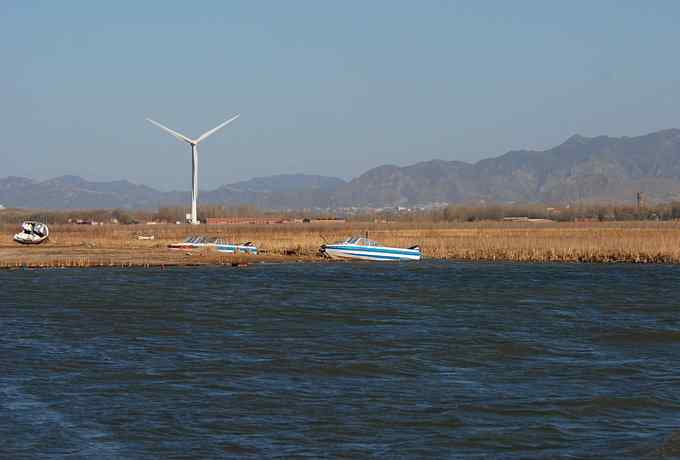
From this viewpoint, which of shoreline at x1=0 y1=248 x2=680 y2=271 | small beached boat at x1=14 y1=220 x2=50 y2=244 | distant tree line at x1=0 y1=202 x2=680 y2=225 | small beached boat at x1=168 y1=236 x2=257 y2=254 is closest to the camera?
shoreline at x1=0 y1=248 x2=680 y2=271

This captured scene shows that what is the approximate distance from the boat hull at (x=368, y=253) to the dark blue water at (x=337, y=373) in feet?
58.2

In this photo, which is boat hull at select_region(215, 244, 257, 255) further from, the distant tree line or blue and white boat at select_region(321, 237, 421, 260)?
the distant tree line

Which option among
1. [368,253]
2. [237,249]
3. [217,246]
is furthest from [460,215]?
[368,253]

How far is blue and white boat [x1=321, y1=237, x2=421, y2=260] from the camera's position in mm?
58312

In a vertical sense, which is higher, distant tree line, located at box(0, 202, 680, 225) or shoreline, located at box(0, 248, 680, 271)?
distant tree line, located at box(0, 202, 680, 225)

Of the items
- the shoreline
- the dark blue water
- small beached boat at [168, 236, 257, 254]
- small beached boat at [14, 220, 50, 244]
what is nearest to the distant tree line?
small beached boat at [14, 220, 50, 244]

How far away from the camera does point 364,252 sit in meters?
58.8

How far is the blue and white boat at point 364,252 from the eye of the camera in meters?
58.3

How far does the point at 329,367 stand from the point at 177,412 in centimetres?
509

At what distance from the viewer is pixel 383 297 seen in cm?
3853

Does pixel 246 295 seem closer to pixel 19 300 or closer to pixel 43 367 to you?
pixel 19 300

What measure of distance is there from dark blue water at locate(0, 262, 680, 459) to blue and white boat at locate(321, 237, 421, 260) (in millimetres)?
17755

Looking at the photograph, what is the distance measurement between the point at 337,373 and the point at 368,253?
3702cm

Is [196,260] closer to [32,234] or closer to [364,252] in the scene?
[364,252]
